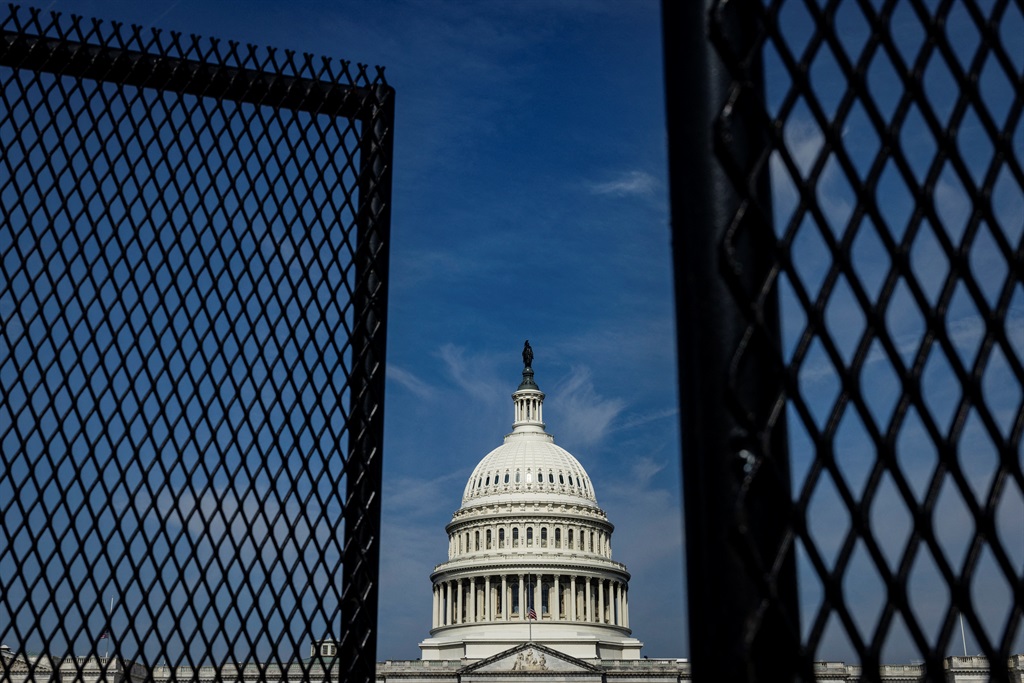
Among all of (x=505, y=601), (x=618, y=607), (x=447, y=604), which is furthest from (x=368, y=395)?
(x=618, y=607)

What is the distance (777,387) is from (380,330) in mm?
5926

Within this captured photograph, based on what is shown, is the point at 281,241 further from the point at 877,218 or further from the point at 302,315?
the point at 877,218

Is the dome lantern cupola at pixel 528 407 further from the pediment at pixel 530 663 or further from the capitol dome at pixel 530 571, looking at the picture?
the pediment at pixel 530 663

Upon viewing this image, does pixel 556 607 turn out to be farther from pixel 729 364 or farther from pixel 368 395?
pixel 729 364

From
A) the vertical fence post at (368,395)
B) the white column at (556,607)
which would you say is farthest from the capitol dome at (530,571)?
the vertical fence post at (368,395)

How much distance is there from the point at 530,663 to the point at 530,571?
12036mm

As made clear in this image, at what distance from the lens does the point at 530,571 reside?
99125 mm

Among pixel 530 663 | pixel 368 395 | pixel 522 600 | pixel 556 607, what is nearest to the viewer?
pixel 368 395

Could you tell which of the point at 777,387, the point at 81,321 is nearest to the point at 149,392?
the point at 81,321

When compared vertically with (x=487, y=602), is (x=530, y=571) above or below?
above

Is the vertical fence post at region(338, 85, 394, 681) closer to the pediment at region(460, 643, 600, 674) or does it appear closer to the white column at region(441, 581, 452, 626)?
the pediment at region(460, 643, 600, 674)

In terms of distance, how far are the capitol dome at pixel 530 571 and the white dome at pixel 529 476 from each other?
11 centimetres

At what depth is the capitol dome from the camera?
96.2 metres

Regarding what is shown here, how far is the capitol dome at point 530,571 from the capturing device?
3789 inches
